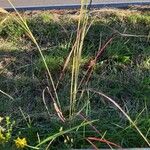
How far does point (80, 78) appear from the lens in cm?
459

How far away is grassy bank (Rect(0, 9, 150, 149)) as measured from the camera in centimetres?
399

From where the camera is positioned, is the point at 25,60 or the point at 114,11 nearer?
the point at 25,60

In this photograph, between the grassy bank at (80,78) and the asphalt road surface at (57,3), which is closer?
the grassy bank at (80,78)

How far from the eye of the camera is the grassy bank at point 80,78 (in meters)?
3.99

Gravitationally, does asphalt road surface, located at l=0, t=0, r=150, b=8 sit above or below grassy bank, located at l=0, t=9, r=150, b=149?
above

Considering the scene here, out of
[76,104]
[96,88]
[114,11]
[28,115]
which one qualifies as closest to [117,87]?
[96,88]

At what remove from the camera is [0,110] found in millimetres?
4273

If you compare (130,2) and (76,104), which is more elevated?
(130,2)

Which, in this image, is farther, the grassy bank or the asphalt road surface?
the asphalt road surface

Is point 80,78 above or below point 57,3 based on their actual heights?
below

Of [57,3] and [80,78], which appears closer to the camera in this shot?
[80,78]

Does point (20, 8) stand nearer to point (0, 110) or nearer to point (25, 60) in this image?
point (25, 60)

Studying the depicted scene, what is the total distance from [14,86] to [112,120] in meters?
0.89

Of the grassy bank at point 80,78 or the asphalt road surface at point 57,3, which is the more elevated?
the asphalt road surface at point 57,3
